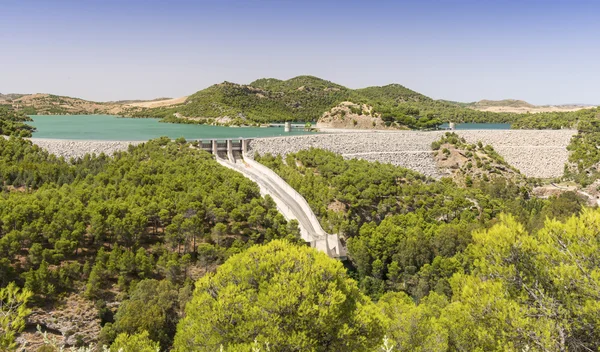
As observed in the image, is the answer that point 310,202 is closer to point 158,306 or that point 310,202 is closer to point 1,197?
point 158,306

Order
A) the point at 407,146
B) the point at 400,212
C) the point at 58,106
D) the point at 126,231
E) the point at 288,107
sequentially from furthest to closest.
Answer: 1. the point at 58,106
2. the point at 288,107
3. the point at 407,146
4. the point at 400,212
5. the point at 126,231

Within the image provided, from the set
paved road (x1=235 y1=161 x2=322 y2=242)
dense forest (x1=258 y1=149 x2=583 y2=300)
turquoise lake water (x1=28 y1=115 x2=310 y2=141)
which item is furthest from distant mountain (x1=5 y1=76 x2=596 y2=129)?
paved road (x1=235 y1=161 x2=322 y2=242)

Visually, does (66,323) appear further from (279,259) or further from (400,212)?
(400,212)

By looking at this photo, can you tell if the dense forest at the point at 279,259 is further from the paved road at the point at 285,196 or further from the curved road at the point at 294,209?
the paved road at the point at 285,196

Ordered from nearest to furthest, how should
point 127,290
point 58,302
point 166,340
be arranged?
point 166,340 < point 58,302 < point 127,290

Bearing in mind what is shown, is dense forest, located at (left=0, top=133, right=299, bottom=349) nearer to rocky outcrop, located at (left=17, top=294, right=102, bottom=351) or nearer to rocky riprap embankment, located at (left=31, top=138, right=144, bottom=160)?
rocky outcrop, located at (left=17, top=294, right=102, bottom=351)

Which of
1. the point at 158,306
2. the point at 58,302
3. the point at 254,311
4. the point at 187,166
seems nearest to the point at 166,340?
the point at 158,306

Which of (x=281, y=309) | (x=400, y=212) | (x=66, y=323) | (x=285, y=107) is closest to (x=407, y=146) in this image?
(x=400, y=212)
